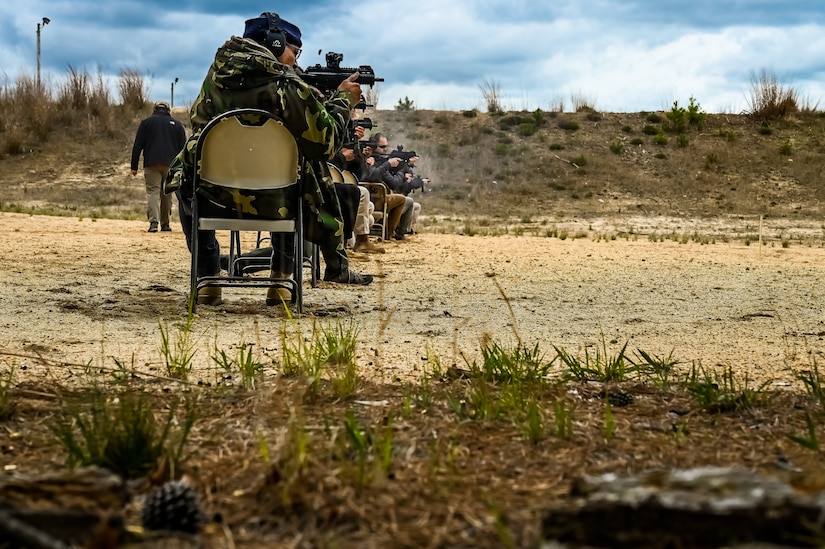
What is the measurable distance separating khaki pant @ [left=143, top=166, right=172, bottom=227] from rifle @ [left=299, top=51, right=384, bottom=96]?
5582 millimetres

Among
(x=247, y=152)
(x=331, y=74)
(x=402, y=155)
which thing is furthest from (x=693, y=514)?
(x=402, y=155)

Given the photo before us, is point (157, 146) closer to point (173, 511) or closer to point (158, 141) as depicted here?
point (158, 141)

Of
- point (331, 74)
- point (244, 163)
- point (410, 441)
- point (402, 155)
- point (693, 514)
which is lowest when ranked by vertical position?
point (410, 441)

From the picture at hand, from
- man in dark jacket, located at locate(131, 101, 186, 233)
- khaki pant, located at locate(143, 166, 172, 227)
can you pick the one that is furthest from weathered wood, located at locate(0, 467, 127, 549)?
man in dark jacket, located at locate(131, 101, 186, 233)

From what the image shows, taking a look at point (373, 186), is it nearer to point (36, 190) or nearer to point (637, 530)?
point (637, 530)

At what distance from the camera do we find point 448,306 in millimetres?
6309

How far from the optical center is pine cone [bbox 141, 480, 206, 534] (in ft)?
6.51

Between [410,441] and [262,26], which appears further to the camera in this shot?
[262,26]

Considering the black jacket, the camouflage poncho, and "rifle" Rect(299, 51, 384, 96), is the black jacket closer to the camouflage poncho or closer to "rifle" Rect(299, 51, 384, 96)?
"rifle" Rect(299, 51, 384, 96)

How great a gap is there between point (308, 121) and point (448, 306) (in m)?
1.42

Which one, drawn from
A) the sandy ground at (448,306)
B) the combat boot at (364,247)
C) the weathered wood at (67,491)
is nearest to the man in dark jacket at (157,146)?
the sandy ground at (448,306)

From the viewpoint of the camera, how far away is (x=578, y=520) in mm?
1799

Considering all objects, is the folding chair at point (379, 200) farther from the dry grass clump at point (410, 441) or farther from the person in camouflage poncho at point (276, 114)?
the dry grass clump at point (410, 441)

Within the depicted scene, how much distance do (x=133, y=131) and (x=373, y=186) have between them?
20.6m
